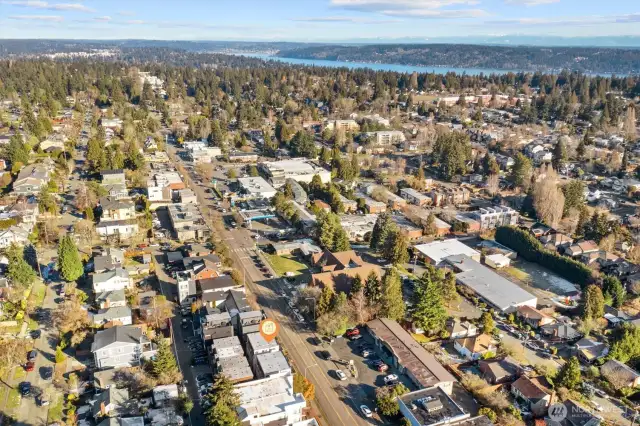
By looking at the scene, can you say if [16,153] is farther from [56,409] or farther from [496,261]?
[496,261]

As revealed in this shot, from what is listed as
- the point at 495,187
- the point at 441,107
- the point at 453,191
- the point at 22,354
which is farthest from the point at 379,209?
the point at 441,107

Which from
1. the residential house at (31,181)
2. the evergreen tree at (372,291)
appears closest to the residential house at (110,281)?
the evergreen tree at (372,291)

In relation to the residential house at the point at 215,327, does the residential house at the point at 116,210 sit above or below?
above

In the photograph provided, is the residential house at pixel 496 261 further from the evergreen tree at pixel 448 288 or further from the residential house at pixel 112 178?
the residential house at pixel 112 178

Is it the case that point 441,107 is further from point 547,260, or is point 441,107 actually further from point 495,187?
point 547,260

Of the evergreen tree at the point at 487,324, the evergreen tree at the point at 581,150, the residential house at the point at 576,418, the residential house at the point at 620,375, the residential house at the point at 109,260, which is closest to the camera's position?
the residential house at the point at 576,418

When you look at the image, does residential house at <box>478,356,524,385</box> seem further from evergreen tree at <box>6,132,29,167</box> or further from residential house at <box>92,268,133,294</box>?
evergreen tree at <box>6,132,29,167</box>

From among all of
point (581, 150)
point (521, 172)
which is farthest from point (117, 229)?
point (581, 150)
